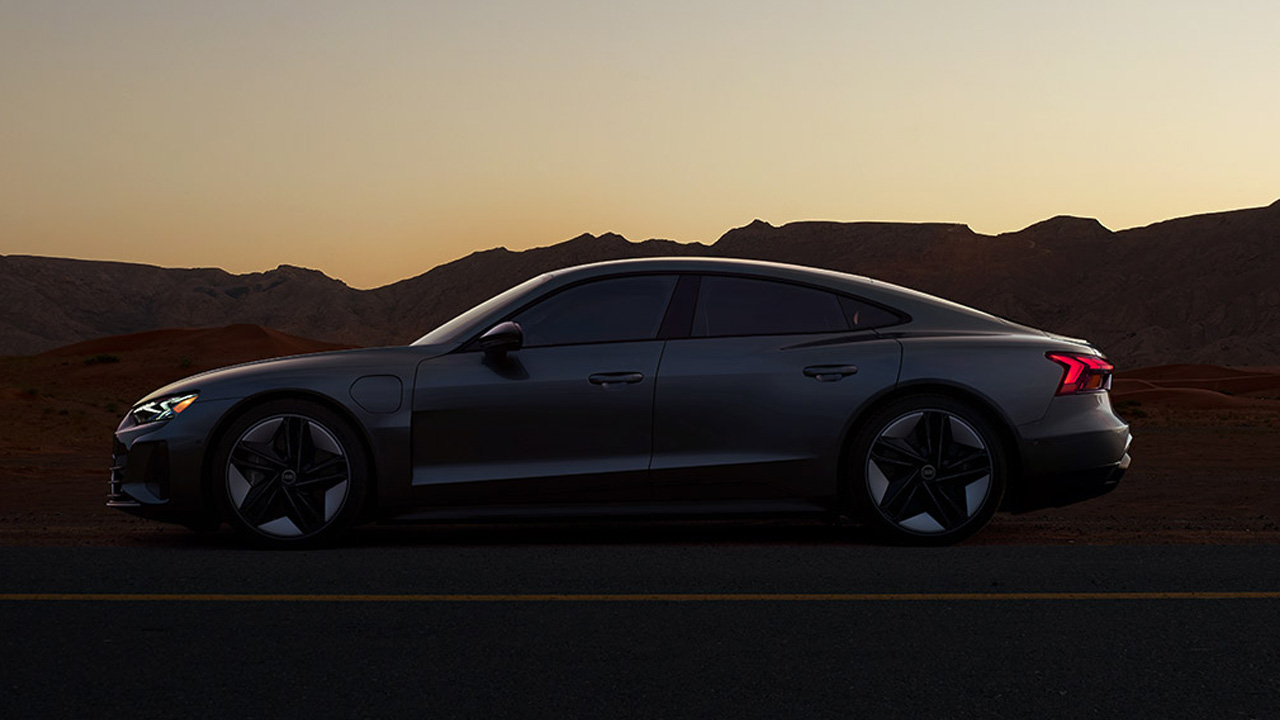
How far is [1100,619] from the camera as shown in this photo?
5684 millimetres

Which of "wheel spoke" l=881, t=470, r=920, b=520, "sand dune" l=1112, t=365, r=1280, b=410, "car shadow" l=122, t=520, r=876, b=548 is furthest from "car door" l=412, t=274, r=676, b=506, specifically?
"sand dune" l=1112, t=365, r=1280, b=410

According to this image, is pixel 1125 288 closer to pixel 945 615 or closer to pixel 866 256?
pixel 866 256

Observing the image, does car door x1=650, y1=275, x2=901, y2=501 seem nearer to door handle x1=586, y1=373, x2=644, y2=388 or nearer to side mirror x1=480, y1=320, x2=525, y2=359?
door handle x1=586, y1=373, x2=644, y2=388

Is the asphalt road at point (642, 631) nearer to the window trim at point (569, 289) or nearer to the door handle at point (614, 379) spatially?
the door handle at point (614, 379)

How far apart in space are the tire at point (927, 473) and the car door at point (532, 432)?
47.5 inches

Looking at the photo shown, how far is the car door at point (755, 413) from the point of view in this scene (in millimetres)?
7617

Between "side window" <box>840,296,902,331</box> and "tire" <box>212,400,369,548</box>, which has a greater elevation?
"side window" <box>840,296,902,331</box>

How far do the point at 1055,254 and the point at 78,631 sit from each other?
12432 cm

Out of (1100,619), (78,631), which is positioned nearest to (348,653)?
(78,631)

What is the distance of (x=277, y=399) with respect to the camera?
770 cm

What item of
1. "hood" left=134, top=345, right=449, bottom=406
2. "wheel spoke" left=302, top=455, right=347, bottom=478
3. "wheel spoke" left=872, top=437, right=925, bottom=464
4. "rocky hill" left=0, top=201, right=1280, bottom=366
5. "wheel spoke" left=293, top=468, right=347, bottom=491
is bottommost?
"wheel spoke" left=293, top=468, right=347, bottom=491

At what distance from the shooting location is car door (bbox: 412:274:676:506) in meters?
7.58

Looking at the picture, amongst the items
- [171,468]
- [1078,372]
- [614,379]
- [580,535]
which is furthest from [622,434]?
[1078,372]

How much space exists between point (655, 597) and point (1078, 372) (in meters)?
3.07
